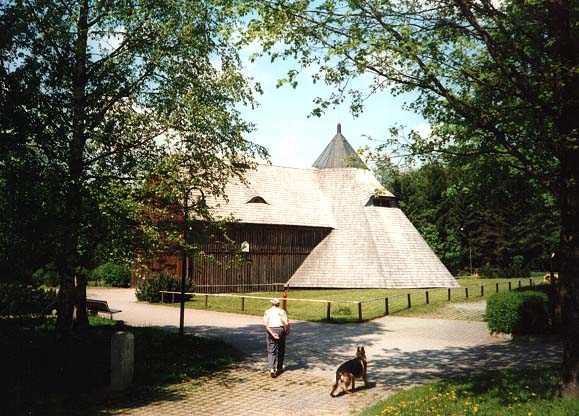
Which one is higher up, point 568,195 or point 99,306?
point 568,195

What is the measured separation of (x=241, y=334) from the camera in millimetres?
18438

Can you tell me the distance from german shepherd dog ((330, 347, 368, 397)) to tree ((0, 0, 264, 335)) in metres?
5.66

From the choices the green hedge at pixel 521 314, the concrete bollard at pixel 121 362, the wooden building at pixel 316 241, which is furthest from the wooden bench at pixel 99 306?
the green hedge at pixel 521 314

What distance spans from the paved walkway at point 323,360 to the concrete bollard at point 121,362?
726 millimetres

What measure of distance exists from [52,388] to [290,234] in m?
28.8

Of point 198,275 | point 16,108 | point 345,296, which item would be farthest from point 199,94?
point 198,275

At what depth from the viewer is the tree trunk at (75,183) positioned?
1123 cm

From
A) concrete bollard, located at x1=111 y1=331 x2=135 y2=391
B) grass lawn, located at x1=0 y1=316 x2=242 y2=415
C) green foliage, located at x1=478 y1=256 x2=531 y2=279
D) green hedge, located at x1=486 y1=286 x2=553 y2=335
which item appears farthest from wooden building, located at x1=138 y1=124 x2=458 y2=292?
concrete bollard, located at x1=111 y1=331 x2=135 y2=391

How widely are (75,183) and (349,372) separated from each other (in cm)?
722

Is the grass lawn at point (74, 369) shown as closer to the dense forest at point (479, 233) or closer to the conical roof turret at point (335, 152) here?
the conical roof turret at point (335, 152)

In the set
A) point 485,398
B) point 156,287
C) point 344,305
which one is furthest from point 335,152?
point 485,398

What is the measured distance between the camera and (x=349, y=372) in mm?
10555

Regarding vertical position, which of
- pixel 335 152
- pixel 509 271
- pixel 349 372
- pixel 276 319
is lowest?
pixel 349 372

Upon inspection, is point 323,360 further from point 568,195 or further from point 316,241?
point 316,241
